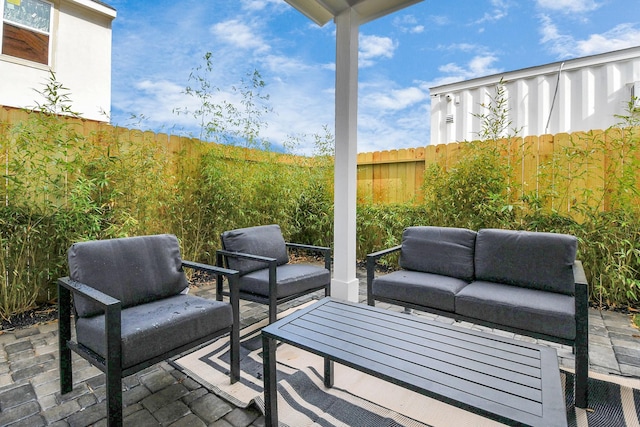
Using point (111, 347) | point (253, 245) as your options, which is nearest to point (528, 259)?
point (253, 245)

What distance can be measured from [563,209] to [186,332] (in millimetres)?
3714

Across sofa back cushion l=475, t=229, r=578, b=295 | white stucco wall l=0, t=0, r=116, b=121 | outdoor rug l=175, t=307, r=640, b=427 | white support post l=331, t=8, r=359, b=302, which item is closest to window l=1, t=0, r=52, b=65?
white stucco wall l=0, t=0, r=116, b=121

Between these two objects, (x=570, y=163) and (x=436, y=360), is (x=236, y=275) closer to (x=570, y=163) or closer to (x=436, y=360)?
(x=436, y=360)

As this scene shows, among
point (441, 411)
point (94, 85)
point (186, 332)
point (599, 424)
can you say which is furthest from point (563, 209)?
point (94, 85)

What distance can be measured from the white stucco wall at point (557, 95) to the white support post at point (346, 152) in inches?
72.0

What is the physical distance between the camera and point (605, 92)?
12.4ft

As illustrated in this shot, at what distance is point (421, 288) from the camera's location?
236 cm

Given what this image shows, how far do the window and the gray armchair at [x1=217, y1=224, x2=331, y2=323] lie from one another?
6.11 metres

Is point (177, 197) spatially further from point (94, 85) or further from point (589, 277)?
point (94, 85)

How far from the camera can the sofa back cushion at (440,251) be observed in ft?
8.62

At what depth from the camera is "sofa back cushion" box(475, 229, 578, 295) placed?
2.19 metres

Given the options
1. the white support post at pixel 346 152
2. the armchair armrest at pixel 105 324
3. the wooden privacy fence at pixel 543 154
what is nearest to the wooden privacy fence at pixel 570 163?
the wooden privacy fence at pixel 543 154

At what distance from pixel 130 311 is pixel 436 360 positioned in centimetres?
159

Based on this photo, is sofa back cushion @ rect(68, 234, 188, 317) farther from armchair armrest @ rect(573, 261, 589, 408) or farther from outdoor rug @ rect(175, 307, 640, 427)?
armchair armrest @ rect(573, 261, 589, 408)
